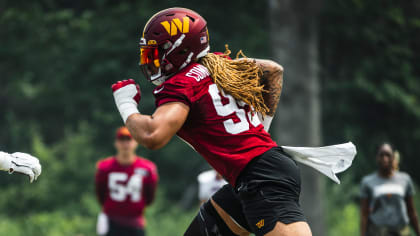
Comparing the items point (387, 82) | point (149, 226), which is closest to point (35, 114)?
point (149, 226)

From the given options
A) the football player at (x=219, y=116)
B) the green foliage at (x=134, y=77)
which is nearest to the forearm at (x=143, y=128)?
the football player at (x=219, y=116)

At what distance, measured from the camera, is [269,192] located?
4035 mm

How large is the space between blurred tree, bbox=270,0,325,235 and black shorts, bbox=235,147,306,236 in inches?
316

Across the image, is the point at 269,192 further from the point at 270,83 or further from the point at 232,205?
the point at 270,83

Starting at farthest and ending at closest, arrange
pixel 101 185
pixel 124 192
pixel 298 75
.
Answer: pixel 298 75
pixel 101 185
pixel 124 192

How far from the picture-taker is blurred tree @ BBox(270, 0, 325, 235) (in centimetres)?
1212

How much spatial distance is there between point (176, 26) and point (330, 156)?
1.32m

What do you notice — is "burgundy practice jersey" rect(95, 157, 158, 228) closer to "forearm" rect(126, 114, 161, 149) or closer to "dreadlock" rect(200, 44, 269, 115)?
"dreadlock" rect(200, 44, 269, 115)

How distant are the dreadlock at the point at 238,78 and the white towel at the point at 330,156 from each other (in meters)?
0.37

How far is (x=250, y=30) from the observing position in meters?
16.4

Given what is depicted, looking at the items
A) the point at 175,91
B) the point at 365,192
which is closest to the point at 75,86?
the point at 365,192

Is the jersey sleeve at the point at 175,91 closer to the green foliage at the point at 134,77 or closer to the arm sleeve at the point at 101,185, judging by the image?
the arm sleeve at the point at 101,185

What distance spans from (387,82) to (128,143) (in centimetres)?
829

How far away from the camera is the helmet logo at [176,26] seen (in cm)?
410
